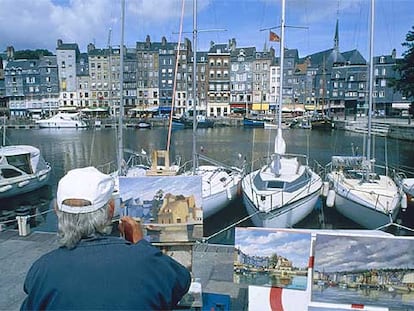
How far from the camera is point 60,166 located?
26.7 metres

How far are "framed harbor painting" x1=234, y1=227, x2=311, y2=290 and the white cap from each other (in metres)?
2.75

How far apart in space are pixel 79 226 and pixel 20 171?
18.2 meters

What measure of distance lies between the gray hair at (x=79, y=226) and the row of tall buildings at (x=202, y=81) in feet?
239

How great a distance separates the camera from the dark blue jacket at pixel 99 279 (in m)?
1.45

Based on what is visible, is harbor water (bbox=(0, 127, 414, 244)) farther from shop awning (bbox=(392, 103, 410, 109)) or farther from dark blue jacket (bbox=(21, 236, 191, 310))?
shop awning (bbox=(392, 103, 410, 109))

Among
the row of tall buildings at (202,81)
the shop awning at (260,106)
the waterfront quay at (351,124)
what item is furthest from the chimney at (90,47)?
the shop awning at (260,106)

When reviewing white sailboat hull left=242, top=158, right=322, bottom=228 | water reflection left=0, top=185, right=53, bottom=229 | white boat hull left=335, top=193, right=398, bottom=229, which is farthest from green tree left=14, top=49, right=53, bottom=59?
white boat hull left=335, top=193, right=398, bottom=229

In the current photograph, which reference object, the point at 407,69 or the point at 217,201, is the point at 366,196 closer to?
the point at 217,201

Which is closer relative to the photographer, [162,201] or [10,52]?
[162,201]

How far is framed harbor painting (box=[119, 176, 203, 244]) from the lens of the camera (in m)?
5.17

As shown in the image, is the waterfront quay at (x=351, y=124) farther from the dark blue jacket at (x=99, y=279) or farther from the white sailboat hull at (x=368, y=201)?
the dark blue jacket at (x=99, y=279)

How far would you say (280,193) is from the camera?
1182 centimetres

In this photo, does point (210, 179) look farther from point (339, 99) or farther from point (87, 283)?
point (339, 99)

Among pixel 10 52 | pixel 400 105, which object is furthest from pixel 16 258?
pixel 10 52
